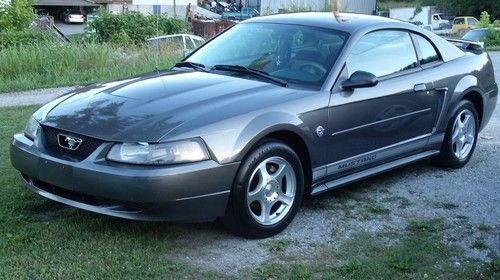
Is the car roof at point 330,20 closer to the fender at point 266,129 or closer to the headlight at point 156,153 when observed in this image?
the fender at point 266,129

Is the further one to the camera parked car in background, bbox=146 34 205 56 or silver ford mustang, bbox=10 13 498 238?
parked car in background, bbox=146 34 205 56

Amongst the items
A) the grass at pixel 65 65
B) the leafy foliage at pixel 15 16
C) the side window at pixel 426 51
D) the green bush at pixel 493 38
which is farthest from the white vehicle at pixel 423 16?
the side window at pixel 426 51

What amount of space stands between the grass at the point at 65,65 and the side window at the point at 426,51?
7.80 meters

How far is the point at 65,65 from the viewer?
13.9m

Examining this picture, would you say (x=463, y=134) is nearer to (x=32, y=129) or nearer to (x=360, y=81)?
(x=360, y=81)

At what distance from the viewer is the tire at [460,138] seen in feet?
20.2

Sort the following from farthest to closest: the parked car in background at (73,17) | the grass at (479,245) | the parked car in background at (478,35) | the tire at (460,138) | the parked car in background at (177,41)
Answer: the parked car in background at (73,17)
the parked car in background at (478,35)
the parked car in background at (177,41)
the tire at (460,138)
the grass at (479,245)

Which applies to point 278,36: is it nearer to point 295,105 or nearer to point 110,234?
point 295,105

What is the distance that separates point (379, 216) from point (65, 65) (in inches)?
407

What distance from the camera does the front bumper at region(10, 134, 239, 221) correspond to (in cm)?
391

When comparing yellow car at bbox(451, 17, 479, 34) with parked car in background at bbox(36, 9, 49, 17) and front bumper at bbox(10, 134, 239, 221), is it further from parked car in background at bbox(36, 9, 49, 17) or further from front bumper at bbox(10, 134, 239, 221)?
front bumper at bbox(10, 134, 239, 221)

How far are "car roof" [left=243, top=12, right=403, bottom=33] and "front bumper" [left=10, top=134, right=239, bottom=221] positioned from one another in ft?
6.03

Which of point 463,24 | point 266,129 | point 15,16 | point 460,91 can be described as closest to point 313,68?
point 266,129

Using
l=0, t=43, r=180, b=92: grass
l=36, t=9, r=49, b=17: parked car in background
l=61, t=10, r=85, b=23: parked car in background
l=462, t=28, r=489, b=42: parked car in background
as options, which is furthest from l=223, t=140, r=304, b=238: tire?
l=61, t=10, r=85, b=23: parked car in background
